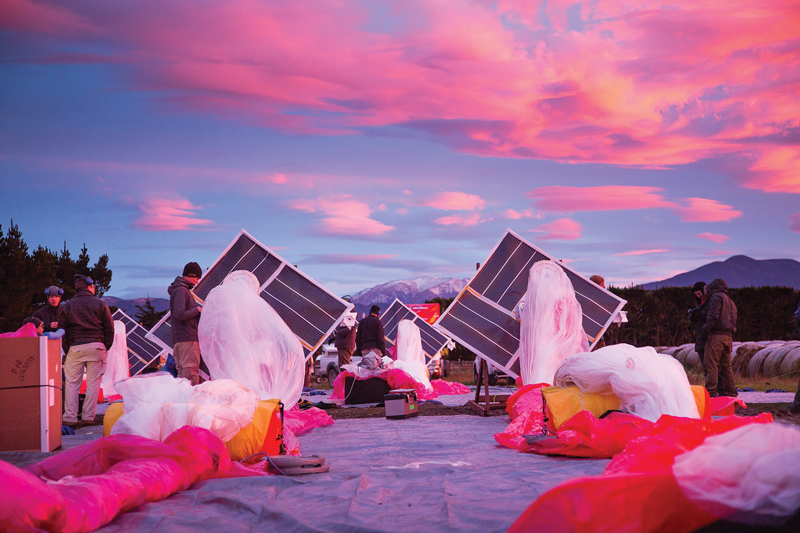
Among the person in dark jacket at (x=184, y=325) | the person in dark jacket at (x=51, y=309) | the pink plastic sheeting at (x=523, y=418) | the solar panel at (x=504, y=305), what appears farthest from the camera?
the solar panel at (x=504, y=305)

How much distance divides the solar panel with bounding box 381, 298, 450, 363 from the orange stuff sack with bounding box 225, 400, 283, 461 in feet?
45.5

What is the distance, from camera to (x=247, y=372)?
691 cm

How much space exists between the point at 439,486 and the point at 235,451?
5.91ft

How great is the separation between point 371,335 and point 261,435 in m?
8.31

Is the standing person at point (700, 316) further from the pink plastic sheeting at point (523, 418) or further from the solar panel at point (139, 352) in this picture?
the solar panel at point (139, 352)

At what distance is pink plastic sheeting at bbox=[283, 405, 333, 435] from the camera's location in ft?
25.0

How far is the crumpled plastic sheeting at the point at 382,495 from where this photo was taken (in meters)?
3.22

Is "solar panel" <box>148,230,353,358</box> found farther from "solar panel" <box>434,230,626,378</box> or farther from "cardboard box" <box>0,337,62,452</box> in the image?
"cardboard box" <box>0,337,62,452</box>

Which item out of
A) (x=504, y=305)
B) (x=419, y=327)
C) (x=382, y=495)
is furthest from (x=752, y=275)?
(x=382, y=495)

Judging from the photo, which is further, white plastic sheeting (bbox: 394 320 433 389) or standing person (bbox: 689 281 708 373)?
white plastic sheeting (bbox: 394 320 433 389)

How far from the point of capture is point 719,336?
963 centimetres

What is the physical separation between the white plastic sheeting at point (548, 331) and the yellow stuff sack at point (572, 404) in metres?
2.58

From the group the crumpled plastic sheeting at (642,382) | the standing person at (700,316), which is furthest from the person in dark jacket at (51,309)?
the standing person at (700,316)

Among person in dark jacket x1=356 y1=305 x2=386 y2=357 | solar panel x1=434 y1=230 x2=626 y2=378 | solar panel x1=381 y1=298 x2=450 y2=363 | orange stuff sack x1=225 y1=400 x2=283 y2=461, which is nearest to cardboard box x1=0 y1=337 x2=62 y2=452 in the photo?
orange stuff sack x1=225 y1=400 x2=283 y2=461
